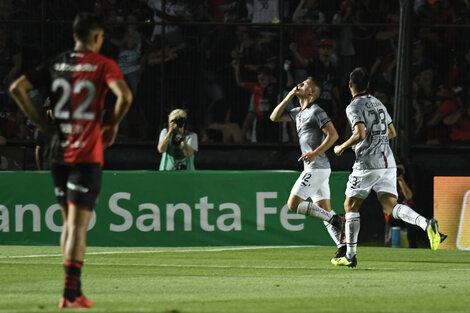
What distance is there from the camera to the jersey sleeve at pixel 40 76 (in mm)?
Result: 8484

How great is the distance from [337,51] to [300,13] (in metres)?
1.01

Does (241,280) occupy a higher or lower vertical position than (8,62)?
lower

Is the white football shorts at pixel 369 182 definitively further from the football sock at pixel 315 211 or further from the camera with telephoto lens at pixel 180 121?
the camera with telephoto lens at pixel 180 121

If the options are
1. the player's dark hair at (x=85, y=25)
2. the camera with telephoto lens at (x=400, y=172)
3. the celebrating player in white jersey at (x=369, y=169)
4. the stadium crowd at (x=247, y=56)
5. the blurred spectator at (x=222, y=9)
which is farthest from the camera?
the blurred spectator at (x=222, y=9)

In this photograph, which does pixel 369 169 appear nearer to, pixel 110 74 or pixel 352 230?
pixel 352 230

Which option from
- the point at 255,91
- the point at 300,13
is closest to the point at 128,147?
the point at 255,91

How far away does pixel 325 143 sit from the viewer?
13.8 m

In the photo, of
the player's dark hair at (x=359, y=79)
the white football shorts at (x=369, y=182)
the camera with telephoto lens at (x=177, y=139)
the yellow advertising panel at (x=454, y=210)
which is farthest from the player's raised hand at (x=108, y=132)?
the yellow advertising panel at (x=454, y=210)

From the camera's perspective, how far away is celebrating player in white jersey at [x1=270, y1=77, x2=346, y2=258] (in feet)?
45.7

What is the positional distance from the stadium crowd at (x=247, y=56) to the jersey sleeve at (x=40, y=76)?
488 inches

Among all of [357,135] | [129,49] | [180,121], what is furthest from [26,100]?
[129,49]

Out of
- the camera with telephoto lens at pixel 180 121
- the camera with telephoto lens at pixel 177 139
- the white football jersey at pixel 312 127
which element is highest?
the white football jersey at pixel 312 127

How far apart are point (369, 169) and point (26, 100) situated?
5959mm

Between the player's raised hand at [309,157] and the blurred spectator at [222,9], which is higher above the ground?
the blurred spectator at [222,9]
